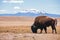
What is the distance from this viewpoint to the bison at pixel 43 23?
6.89ft

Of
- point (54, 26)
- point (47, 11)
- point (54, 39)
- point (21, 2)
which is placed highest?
point (21, 2)

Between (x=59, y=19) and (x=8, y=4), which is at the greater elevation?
(x=8, y=4)

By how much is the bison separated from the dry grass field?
0.16 feet

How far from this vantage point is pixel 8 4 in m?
2.16

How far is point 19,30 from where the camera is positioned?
6.89 feet

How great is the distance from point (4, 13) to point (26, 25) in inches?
14.0

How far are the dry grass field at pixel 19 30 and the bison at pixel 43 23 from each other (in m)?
0.05

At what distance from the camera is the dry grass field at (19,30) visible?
206cm

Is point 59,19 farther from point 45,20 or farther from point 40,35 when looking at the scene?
point 40,35

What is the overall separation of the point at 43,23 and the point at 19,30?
36cm

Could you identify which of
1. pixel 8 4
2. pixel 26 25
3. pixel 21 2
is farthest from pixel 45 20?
pixel 8 4

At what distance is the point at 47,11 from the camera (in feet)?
6.93

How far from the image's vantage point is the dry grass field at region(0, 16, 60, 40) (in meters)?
2.06

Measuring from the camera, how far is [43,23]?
7.09 feet
